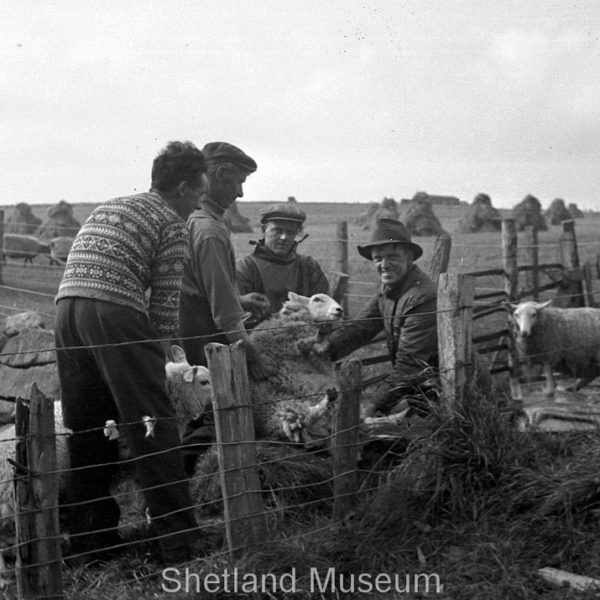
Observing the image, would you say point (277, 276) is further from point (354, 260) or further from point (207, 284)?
point (354, 260)

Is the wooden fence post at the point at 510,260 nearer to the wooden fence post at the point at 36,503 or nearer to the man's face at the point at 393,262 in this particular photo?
the man's face at the point at 393,262

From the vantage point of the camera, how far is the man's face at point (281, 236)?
25.9ft

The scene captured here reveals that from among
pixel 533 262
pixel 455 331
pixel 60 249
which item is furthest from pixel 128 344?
pixel 60 249

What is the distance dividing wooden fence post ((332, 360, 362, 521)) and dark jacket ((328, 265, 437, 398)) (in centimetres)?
84

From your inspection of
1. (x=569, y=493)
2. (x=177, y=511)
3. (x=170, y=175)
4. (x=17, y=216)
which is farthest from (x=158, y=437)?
(x=17, y=216)

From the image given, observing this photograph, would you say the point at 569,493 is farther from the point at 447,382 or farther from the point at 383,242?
the point at 383,242

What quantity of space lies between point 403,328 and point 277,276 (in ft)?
5.27

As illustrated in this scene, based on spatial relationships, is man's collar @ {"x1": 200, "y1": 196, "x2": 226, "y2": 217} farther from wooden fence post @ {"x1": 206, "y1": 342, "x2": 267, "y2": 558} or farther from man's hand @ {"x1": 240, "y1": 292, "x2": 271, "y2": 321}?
wooden fence post @ {"x1": 206, "y1": 342, "x2": 267, "y2": 558}

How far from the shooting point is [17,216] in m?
34.9

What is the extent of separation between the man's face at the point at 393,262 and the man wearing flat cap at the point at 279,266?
95cm

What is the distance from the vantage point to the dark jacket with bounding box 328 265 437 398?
6629mm

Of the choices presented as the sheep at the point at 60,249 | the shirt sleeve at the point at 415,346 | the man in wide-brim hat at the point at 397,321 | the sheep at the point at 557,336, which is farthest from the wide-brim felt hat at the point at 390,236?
the sheep at the point at 60,249

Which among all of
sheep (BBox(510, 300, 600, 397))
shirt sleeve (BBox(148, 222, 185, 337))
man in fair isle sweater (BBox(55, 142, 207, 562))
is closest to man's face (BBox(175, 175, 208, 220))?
man in fair isle sweater (BBox(55, 142, 207, 562))

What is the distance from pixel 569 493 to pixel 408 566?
94 centimetres
